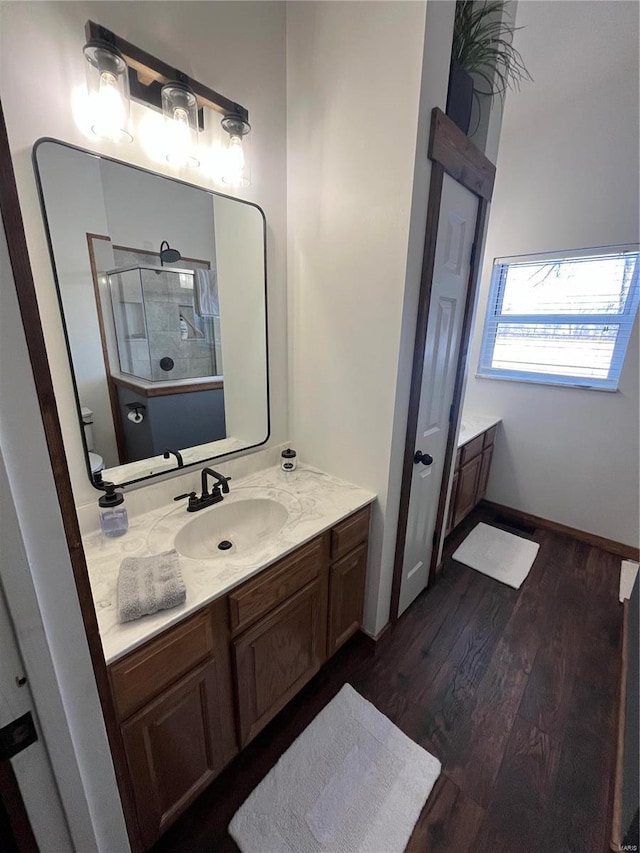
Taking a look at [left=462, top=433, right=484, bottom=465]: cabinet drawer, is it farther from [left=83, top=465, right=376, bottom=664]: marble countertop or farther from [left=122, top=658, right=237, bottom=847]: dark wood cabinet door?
[left=122, top=658, right=237, bottom=847]: dark wood cabinet door

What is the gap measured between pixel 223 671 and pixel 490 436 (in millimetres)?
2483

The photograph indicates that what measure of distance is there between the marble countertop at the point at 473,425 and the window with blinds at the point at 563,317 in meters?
0.36

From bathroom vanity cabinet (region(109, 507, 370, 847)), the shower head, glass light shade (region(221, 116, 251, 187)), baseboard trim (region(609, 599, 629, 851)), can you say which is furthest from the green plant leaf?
baseboard trim (region(609, 599, 629, 851))

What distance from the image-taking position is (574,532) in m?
2.65

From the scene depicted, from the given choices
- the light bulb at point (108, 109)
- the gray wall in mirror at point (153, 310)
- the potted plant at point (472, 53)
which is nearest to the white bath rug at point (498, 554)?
the gray wall in mirror at point (153, 310)

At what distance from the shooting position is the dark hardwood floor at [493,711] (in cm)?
112

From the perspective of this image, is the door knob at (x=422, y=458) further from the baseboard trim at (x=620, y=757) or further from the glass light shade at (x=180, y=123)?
the glass light shade at (x=180, y=123)

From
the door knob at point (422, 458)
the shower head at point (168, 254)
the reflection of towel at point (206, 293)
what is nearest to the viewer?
the shower head at point (168, 254)

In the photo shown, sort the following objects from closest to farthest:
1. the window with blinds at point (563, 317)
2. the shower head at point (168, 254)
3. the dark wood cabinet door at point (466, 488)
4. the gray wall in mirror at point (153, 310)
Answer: the gray wall in mirror at point (153, 310)
the shower head at point (168, 254)
the window with blinds at point (563, 317)
the dark wood cabinet door at point (466, 488)

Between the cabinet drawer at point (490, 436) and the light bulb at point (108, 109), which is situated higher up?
the light bulb at point (108, 109)

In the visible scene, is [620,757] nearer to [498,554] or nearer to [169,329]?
[498,554]

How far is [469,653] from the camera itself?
68.4 inches

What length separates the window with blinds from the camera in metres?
2.28

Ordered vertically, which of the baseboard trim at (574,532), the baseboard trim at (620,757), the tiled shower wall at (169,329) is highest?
the tiled shower wall at (169,329)
